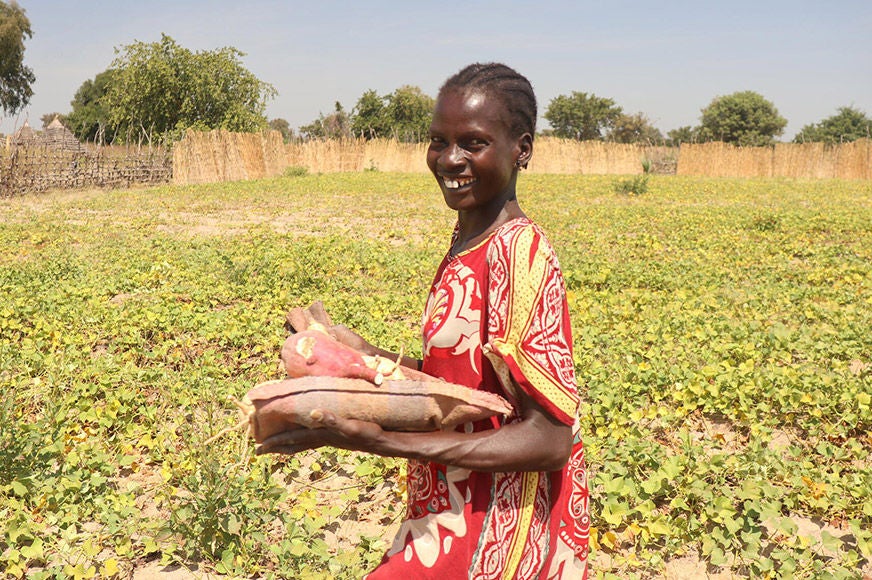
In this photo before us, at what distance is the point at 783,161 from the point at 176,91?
3032cm

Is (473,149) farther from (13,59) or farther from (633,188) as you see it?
(13,59)

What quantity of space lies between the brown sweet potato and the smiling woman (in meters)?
0.02

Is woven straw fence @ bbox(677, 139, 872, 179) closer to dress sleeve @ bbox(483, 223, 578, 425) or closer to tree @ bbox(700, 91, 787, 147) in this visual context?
tree @ bbox(700, 91, 787, 147)

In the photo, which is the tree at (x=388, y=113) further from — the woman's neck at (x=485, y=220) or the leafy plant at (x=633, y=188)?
the woman's neck at (x=485, y=220)

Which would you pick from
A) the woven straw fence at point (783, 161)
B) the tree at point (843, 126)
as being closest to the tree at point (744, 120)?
the tree at point (843, 126)

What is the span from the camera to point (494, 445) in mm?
1445

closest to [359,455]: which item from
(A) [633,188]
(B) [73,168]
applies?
(A) [633,188]

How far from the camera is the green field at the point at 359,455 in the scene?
3297 millimetres

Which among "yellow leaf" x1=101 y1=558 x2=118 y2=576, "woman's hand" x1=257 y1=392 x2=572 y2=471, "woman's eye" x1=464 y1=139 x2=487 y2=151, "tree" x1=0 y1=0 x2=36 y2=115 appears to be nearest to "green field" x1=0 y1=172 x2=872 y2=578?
"yellow leaf" x1=101 y1=558 x2=118 y2=576

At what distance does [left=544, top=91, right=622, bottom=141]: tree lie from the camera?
71438 mm

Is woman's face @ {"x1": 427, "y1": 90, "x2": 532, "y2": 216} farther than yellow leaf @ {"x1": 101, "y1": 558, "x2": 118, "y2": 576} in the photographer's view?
No

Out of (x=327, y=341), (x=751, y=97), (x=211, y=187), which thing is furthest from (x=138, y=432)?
(x=751, y=97)

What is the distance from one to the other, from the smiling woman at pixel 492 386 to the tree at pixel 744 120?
67.1 m

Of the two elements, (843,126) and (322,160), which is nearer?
(322,160)
